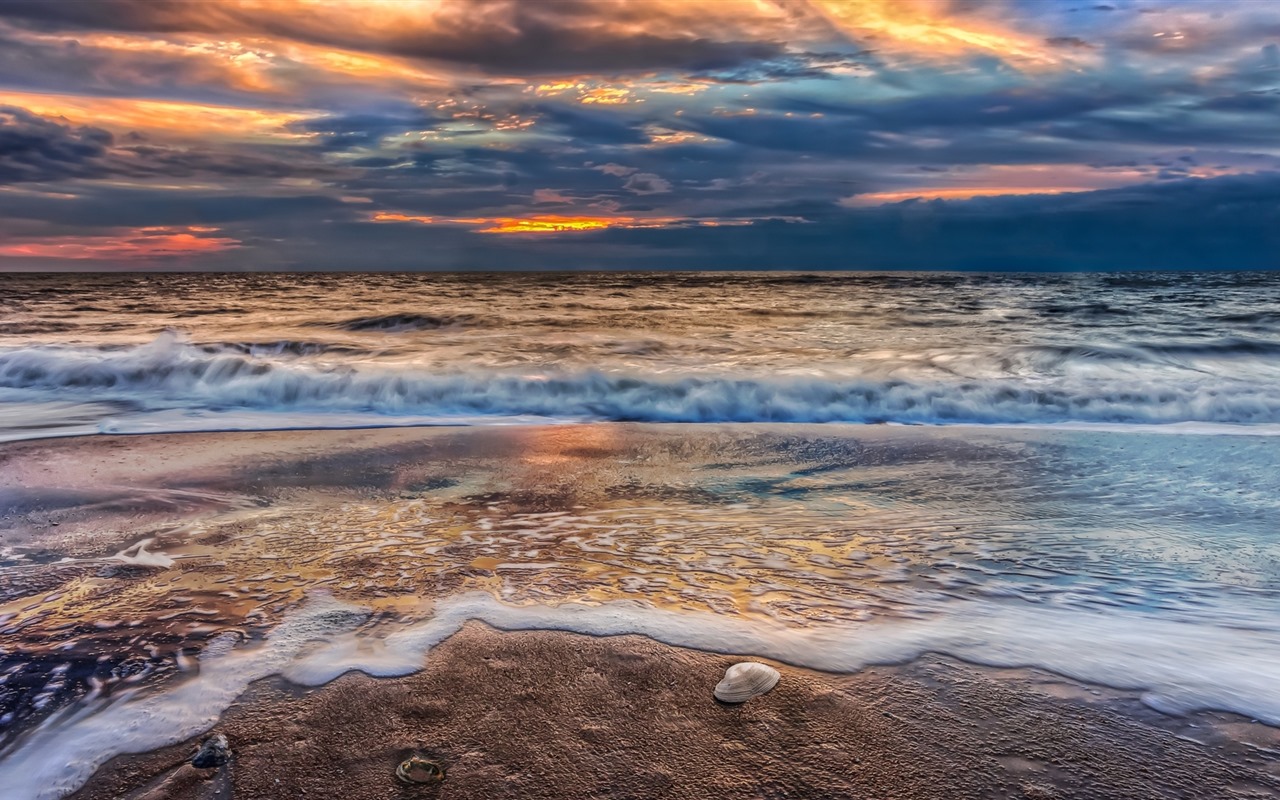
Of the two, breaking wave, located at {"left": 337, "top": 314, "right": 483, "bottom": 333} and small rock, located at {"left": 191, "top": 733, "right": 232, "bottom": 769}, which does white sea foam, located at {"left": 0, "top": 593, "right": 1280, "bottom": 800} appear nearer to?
small rock, located at {"left": 191, "top": 733, "right": 232, "bottom": 769}

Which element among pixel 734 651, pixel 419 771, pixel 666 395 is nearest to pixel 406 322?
Answer: pixel 666 395

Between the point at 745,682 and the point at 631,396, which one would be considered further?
the point at 631,396

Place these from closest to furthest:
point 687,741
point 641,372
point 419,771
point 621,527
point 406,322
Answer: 1. point 419,771
2. point 687,741
3. point 621,527
4. point 641,372
5. point 406,322

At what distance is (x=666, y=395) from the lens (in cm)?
913

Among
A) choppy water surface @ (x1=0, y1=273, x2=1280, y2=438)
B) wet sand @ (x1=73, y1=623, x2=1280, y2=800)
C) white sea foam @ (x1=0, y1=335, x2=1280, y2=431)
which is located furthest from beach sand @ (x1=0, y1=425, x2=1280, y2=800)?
choppy water surface @ (x1=0, y1=273, x2=1280, y2=438)

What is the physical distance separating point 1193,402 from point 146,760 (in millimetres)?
9801

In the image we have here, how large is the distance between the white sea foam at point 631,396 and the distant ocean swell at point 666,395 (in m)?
0.02

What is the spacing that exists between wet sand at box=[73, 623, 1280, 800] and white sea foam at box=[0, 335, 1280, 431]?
5.95 metres

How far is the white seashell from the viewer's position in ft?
7.14

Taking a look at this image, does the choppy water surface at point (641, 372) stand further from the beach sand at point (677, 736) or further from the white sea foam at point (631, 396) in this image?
the beach sand at point (677, 736)

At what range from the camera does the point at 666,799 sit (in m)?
1.75

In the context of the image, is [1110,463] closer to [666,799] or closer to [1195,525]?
[1195,525]

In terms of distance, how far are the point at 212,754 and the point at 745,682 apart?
4.48 ft

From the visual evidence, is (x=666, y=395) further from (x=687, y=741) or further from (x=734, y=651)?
(x=687, y=741)
